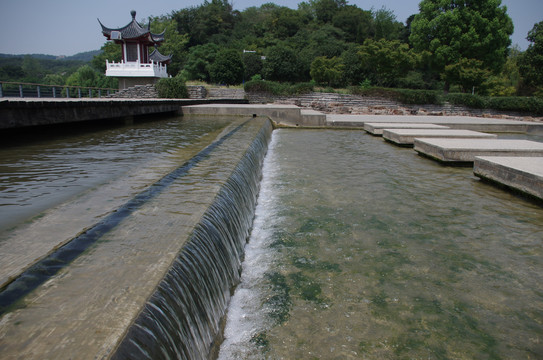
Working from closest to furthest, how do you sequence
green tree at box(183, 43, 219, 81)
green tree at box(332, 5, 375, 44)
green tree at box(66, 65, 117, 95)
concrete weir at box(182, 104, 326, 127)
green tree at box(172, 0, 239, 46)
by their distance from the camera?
concrete weir at box(182, 104, 326, 127), green tree at box(183, 43, 219, 81), green tree at box(66, 65, 117, 95), green tree at box(332, 5, 375, 44), green tree at box(172, 0, 239, 46)

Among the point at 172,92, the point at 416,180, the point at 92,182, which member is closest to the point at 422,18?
the point at 172,92

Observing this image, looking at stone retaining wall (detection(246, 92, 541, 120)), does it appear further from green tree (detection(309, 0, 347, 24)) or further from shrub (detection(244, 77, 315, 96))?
green tree (detection(309, 0, 347, 24))

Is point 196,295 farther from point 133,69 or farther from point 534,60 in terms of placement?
point 534,60

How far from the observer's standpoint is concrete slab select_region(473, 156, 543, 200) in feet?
15.9

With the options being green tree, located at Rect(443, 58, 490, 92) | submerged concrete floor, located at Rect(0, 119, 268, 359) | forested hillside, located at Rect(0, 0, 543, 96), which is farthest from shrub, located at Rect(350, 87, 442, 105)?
submerged concrete floor, located at Rect(0, 119, 268, 359)

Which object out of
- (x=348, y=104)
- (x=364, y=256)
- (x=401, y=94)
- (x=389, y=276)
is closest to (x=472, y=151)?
(x=364, y=256)

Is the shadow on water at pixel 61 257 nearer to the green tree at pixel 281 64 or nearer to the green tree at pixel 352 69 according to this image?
the green tree at pixel 281 64

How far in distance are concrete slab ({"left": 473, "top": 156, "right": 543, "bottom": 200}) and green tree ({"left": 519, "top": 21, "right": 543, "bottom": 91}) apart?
117 feet

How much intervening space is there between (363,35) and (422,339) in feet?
234

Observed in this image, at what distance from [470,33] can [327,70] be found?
46.4ft

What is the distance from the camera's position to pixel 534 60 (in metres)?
34.6

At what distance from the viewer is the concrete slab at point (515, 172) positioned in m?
4.84

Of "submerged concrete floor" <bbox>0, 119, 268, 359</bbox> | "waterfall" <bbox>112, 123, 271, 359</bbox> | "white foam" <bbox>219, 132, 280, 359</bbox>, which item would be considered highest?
"submerged concrete floor" <bbox>0, 119, 268, 359</bbox>

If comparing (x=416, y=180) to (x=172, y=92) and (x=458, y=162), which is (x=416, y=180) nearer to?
(x=458, y=162)
